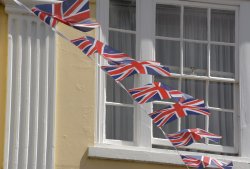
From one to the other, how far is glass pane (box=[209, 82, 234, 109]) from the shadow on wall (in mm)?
1009

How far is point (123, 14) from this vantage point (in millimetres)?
14727

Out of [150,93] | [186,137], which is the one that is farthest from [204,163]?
[150,93]

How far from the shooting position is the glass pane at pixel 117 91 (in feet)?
47.5

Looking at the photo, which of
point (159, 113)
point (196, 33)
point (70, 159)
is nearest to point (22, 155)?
point (70, 159)

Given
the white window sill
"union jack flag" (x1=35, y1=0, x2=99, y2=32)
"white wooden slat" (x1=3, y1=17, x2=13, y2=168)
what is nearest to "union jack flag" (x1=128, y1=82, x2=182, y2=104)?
"union jack flag" (x1=35, y1=0, x2=99, y2=32)

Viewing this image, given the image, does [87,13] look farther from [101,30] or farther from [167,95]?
[101,30]

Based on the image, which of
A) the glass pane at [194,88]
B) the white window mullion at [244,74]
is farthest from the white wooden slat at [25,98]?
the white window mullion at [244,74]

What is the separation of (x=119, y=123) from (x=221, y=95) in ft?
3.84

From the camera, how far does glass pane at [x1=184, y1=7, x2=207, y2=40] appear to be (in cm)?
1493

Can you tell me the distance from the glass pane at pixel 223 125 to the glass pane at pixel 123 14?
126cm

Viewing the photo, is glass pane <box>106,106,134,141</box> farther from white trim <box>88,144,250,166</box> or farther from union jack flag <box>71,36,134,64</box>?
union jack flag <box>71,36,134,64</box>

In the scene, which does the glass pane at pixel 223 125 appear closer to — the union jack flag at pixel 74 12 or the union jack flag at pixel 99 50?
the union jack flag at pixel 99 50

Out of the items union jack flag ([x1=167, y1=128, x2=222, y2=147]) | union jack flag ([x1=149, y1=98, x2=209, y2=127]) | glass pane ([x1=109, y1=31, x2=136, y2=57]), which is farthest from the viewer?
glass pane ([x1=109, y1=31, x2=136, y2=57])

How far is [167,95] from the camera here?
12828 mm
